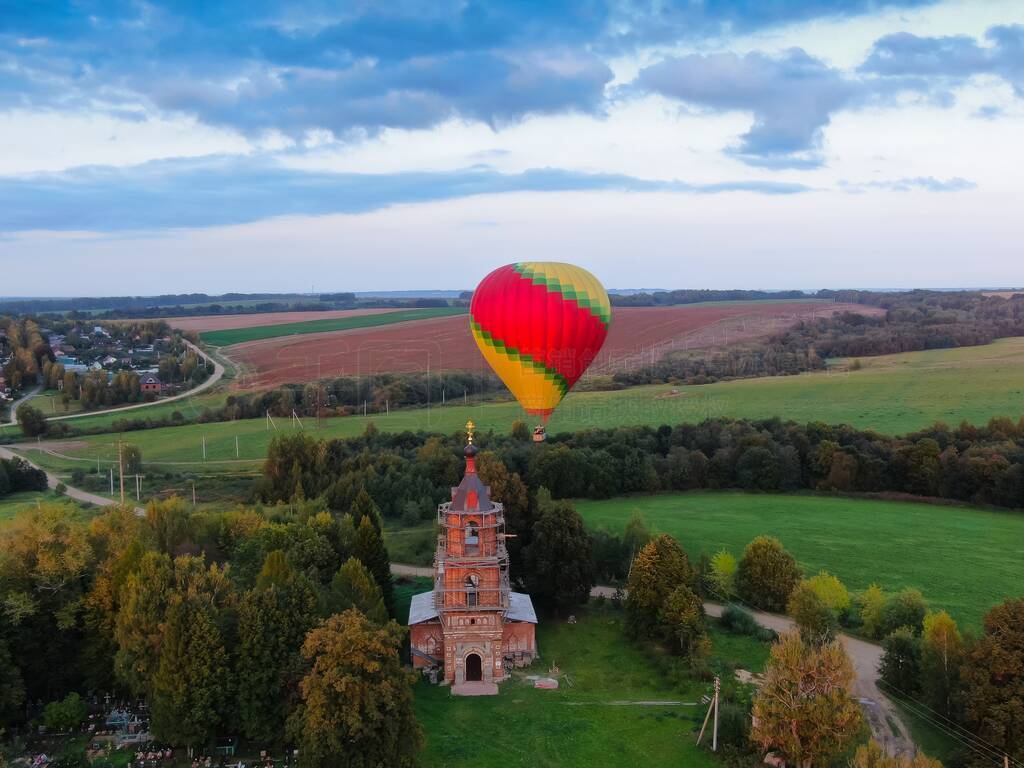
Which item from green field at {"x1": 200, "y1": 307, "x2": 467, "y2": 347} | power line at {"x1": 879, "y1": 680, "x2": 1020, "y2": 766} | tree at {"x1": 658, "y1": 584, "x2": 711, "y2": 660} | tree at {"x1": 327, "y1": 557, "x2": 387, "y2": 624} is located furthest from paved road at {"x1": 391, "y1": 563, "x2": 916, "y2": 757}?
green field at {"x1": 200, "y1": 307, "x2": 467, "y2": 347}

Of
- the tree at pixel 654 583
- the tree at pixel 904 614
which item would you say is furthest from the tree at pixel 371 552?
the tree at pixel 904 614

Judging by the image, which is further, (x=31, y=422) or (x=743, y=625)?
(x=31, y=422)

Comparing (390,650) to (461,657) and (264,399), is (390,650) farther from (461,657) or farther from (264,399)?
(264,399)

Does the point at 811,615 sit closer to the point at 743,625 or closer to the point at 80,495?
the point at 743,625

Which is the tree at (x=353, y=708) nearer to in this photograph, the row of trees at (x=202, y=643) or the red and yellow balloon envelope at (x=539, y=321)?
the row of trees at (x=202, y=643)

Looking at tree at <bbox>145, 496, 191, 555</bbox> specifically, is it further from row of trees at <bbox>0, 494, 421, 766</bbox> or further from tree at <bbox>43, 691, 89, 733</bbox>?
tree at <bbox>43, 691, 89, 733</bbox>

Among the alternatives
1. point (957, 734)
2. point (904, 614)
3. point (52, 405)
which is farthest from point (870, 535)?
point (52, 405)

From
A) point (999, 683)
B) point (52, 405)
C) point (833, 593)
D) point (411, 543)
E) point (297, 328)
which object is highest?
point (297, 328)
